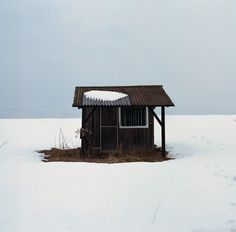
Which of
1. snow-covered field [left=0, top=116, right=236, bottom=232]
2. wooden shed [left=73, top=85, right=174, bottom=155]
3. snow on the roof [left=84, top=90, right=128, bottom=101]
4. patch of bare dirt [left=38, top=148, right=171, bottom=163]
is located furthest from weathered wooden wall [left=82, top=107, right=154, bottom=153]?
snow-covered field [left=0, top=116, right=236, bottom=232]

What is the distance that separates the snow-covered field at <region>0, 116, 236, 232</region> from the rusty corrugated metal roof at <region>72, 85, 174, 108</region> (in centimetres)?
348

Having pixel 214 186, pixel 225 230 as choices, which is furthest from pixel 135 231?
pixel 214 186

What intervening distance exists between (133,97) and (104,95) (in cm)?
137

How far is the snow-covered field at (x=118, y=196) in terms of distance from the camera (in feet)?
23.7

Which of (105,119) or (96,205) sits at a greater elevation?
(105,119)

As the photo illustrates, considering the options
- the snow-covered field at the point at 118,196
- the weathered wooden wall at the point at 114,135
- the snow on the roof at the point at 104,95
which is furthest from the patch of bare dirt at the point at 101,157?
the snow on the roof at the point at 104,95

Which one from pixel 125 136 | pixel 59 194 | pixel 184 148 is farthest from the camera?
pixel 184 148

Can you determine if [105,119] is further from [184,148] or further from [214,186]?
[214,186]

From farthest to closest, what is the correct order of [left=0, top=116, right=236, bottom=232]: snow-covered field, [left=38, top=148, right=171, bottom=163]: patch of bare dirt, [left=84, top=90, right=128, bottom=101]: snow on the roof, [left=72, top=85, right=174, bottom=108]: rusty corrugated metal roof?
[left=84, top=90, right=128, bottom=101]: snow on the roof → [left=72, top=85, right=174, bottom=108]: rusty corrugated metal roof → [left=38, top=148, right=171, bottom=163]: patch of bare dirt → [left=0, top=116, right=236, bottom=232]: snow-covered field

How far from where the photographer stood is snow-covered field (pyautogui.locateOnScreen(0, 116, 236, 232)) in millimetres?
7211

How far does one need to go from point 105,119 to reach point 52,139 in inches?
360

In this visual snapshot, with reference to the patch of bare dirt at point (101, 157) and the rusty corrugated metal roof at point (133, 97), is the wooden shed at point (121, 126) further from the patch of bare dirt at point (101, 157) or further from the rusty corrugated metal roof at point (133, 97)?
the patch of bare dirt at point (101, 157)

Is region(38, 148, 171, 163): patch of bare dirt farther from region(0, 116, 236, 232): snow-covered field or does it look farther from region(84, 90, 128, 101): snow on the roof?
region(84, 90, 128, 101): snow on the roof

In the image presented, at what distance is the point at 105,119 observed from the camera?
57.9 feet
